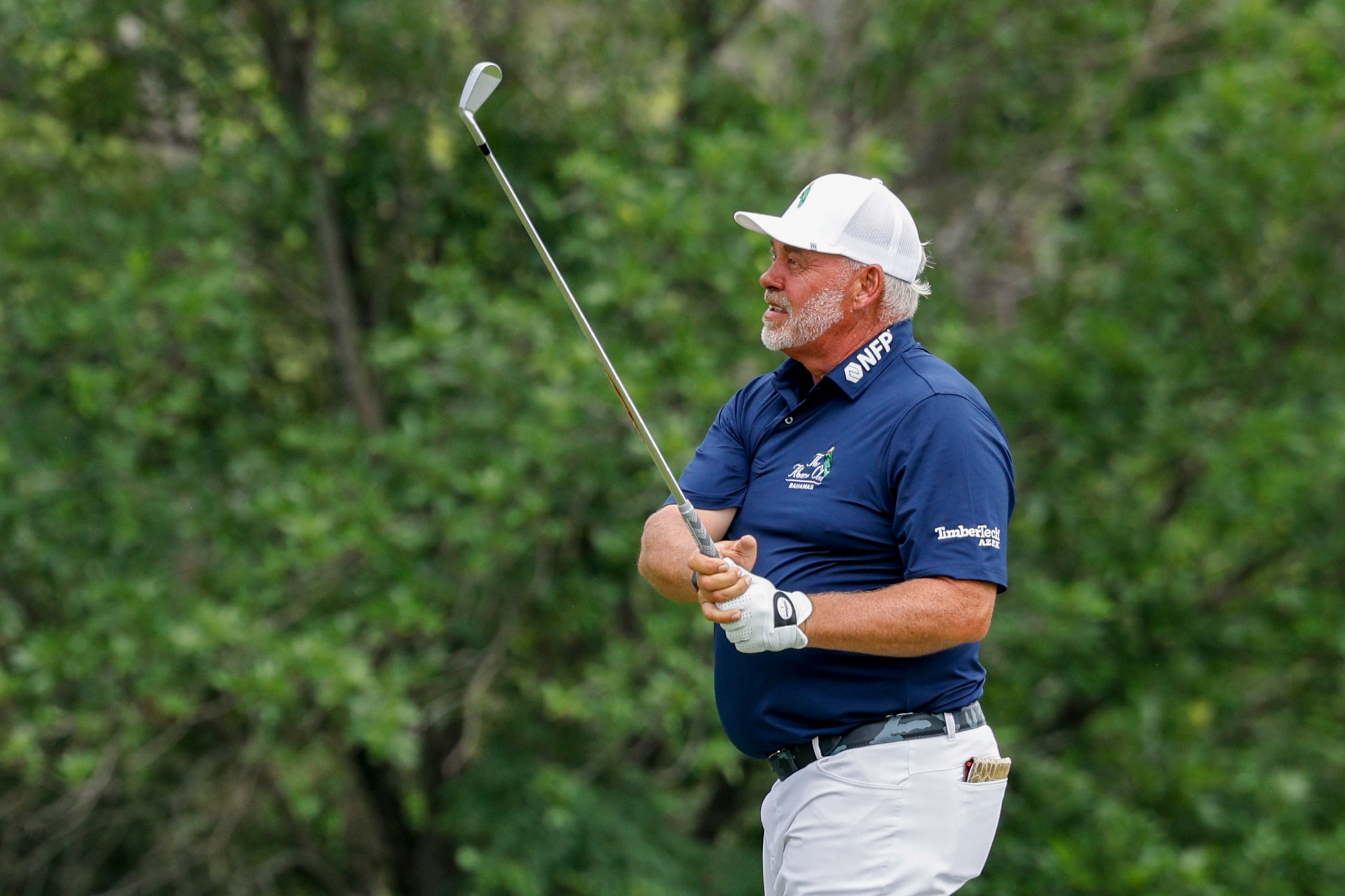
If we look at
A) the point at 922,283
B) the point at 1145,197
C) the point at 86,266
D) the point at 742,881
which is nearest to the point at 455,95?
the point at 86,266

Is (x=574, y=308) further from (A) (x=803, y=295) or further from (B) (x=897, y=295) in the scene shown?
(B) (x=897, y=295)

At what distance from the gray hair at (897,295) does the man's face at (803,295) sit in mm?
41

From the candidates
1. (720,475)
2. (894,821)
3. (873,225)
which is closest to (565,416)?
(720,475)

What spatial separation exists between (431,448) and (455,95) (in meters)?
2.05

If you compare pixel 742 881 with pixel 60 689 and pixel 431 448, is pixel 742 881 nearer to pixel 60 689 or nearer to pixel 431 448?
pixel 431 448

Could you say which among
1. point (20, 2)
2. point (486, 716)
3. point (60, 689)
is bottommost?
point (486, 716)

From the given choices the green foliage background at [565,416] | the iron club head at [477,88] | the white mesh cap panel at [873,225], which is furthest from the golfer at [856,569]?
the green foliage background at [565,416]

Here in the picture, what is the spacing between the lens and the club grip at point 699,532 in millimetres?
2783

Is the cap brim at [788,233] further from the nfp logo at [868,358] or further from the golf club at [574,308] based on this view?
the golf club at [574,308]

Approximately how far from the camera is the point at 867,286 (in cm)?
304

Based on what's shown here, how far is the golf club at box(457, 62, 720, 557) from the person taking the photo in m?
2.78

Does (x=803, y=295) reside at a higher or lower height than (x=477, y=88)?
lower

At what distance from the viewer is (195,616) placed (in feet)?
21.7

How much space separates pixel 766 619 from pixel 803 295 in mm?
699
